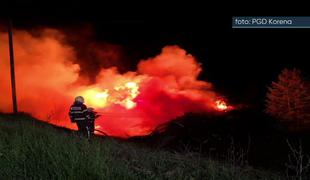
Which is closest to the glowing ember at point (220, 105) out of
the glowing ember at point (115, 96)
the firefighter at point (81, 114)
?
the glowing ember at point (115, 96)

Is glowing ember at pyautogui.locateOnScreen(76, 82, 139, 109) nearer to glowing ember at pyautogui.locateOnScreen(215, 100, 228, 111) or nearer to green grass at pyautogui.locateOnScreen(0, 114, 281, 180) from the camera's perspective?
glowing ember at pyautogui.locateOnScreen(215, 100, 228, 111)

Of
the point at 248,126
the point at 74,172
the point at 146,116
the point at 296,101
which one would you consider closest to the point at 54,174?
the point at 74,172

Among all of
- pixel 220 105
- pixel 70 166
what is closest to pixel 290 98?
pixel 220 105

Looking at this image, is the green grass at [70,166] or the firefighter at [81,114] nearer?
the green grass at [70,166]

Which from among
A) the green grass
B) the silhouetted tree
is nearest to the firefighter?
the green grass

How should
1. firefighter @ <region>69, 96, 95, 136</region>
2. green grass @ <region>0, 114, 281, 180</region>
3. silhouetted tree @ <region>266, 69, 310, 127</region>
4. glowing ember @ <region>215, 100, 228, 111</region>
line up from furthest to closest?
glowing ember @ <region>215, 100, 228, 111</region>, silhouetted tree @ <region>266, 69, 310, 127</region>, firefighter @ <region>69, 96, 95, 136</region>, green grass @ <region>0, 114, 281, 180</region>

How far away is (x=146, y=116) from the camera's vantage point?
83.6 metres

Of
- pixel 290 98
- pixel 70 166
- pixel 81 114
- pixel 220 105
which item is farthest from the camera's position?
pixel 220 105

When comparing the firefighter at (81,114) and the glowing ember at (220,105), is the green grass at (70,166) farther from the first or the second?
the glowing ember at (220,105)

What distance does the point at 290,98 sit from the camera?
200ft

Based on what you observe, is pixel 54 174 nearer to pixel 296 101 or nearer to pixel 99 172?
pixel 99 172

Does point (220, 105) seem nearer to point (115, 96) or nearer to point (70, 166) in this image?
point (115, 96)

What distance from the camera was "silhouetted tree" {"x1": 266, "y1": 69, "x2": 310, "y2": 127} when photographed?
198 feet

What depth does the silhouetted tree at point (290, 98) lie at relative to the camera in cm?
6038
